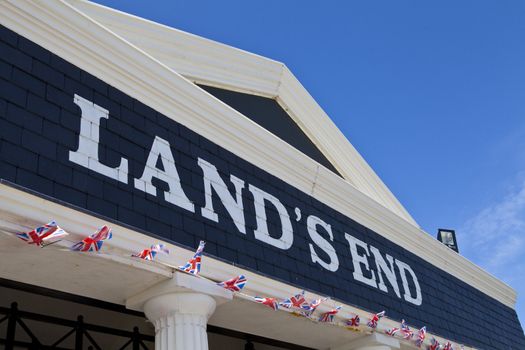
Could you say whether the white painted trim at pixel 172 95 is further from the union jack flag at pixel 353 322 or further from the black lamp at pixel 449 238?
the black lamp at pixel 449 238

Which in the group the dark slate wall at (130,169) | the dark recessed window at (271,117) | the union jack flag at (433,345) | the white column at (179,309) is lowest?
the white column at (179,309)

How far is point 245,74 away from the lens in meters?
12.0

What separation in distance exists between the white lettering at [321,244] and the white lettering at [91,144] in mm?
4244

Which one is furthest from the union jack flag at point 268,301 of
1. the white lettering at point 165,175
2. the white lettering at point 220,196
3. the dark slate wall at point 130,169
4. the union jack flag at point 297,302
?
the white lettering at point 165,175

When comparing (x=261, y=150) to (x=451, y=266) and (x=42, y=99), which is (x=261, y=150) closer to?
(x=42, y=99)

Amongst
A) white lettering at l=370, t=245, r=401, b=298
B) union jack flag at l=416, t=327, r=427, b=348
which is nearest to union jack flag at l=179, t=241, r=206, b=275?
white lettering at l=370, t=245, r=401, b=298

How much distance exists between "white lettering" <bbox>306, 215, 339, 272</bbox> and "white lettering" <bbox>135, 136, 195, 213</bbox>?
310 centimetres

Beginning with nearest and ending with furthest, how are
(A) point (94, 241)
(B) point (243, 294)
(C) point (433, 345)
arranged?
(A) point (94, 241) → (B) point (243, 294) → (C) point (433, 345)

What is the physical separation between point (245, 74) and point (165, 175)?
15.1ft

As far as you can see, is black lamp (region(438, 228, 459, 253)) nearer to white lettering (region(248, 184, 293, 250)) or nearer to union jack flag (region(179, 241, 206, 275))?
white lettering (region(248, 184, 293, 250))

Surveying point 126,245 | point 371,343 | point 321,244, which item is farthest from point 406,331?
point 126,245

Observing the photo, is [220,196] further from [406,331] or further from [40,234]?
[406,331]

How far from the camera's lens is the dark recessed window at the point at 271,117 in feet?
38.3

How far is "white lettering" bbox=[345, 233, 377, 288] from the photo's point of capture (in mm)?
11672
